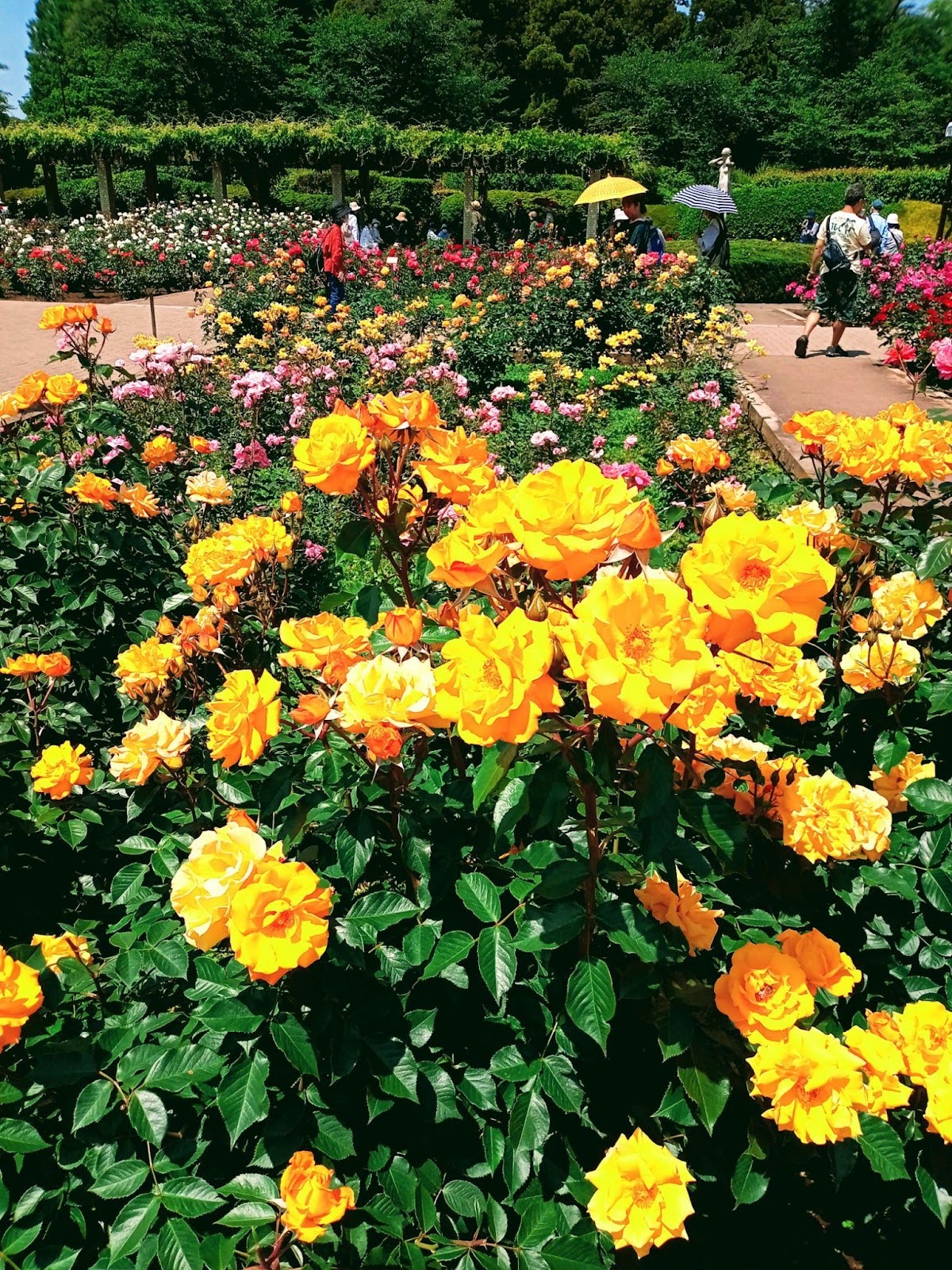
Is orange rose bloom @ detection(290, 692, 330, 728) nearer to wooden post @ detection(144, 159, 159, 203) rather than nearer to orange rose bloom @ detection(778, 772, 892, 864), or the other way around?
orange rose bloom @ detection(778, 772, 892, 864)

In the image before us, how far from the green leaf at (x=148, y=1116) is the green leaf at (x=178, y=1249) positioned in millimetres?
102

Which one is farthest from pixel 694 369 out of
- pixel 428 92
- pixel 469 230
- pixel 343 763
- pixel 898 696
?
pixel 428 92

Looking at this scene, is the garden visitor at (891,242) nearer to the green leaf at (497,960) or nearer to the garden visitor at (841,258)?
the garden visitor at (841,258)

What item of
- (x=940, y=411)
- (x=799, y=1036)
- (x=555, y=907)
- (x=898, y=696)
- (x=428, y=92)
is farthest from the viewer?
(x=428, y=92)

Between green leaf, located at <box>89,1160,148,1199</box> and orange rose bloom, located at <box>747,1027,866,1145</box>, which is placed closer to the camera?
orange rose bloom, located at <box>747,1027,866,1145</box>

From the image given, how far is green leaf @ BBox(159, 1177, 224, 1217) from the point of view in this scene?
1.06 m

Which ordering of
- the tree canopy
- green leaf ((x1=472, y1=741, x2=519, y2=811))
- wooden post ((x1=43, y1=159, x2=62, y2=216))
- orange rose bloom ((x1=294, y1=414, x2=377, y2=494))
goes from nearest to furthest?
green leaf ((x1=472, y1=741, x2=519, y2=811))
orange rose bloom ((x1=294, y1=414, x2=377, y2=494))
wooden post ((x1=43, y1=159, x2=62, y2=216))
the tree canopy

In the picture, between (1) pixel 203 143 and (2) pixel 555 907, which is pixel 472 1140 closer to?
(2) pixel 555 907

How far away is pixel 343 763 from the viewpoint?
1.29 m

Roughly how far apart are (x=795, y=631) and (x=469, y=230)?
14.7 meters

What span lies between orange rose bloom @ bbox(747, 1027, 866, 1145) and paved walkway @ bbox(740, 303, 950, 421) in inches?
254

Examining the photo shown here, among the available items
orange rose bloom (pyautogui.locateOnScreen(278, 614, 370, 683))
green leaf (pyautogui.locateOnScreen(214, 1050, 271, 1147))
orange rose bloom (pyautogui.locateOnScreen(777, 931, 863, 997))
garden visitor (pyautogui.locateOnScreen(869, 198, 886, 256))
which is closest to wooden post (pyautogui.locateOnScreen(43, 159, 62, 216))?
garden visitor (pyautogui.locateOnScreen(869, 198, 886, 256))

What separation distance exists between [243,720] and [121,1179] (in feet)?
2.09

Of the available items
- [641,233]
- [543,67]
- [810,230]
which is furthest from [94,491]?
[543,67]
